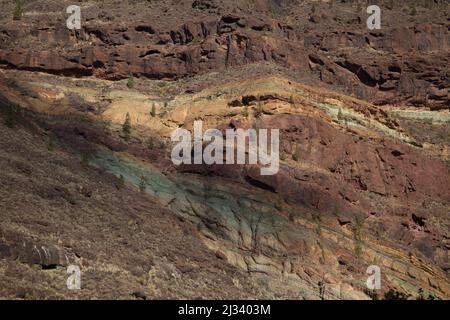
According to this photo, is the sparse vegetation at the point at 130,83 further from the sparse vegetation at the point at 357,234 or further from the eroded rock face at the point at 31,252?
the eroded rock face at the point at 31,252

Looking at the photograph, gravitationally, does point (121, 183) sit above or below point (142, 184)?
above

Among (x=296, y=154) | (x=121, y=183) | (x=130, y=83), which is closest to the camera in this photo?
(x=121, y=183)

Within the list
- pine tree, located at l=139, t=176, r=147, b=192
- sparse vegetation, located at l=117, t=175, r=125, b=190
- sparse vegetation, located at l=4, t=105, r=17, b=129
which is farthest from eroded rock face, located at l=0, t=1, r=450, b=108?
sparse vegetation, located at l=117, t=175, r=125, b=190

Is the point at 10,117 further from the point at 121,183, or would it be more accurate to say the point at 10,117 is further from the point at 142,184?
the point at 142,184

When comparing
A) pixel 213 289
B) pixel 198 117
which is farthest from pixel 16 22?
pixel 213 289

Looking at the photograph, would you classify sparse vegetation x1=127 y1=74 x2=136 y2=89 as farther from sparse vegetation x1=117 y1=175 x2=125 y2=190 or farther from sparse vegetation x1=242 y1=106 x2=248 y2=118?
sparse vegetation x1=117 y1=175 x2=125 y2=190

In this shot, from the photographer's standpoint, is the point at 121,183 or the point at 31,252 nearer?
the point at 31,252

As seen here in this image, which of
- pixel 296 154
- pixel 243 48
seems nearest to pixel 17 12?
pixel 243 48
